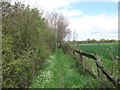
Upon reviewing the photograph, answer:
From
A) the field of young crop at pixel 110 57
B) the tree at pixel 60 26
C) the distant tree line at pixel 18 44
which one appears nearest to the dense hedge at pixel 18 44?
the distant tree line at pixel 18 44

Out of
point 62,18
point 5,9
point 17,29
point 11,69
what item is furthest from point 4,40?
point 62,18

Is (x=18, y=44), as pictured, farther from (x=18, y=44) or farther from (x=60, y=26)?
(x=60, y=26)

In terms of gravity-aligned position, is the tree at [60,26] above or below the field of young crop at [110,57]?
above

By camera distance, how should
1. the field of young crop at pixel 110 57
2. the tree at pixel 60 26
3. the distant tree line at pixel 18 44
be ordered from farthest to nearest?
1. the tree at pixel 60 26
2. the distant tree line at pixel 18 44
3. the field of young crop at pixel 110 57

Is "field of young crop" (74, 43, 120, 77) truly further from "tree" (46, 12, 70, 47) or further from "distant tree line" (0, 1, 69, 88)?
"tree" (46, 12, 70, 47)

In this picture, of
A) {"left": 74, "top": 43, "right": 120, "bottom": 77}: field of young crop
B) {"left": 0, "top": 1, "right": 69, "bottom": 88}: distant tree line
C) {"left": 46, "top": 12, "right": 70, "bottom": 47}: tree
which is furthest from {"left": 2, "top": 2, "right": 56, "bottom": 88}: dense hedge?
{"left": 46, "top": 12, "right": 70, "bottom": 47}: tree

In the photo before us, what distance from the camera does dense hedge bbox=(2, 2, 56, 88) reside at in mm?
4754

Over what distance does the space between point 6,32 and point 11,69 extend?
2.00 m

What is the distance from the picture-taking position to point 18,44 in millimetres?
7156

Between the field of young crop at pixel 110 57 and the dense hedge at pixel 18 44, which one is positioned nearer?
the field of young crop at pixel 110 57

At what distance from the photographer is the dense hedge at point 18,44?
4.75 metres

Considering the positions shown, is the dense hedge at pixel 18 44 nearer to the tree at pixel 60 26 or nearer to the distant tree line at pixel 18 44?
the distant tree line at pixel 18 44

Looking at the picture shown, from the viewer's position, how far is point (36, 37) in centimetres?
926

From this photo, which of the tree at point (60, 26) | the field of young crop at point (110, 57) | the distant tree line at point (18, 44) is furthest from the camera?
the tree at point (60, 26)
